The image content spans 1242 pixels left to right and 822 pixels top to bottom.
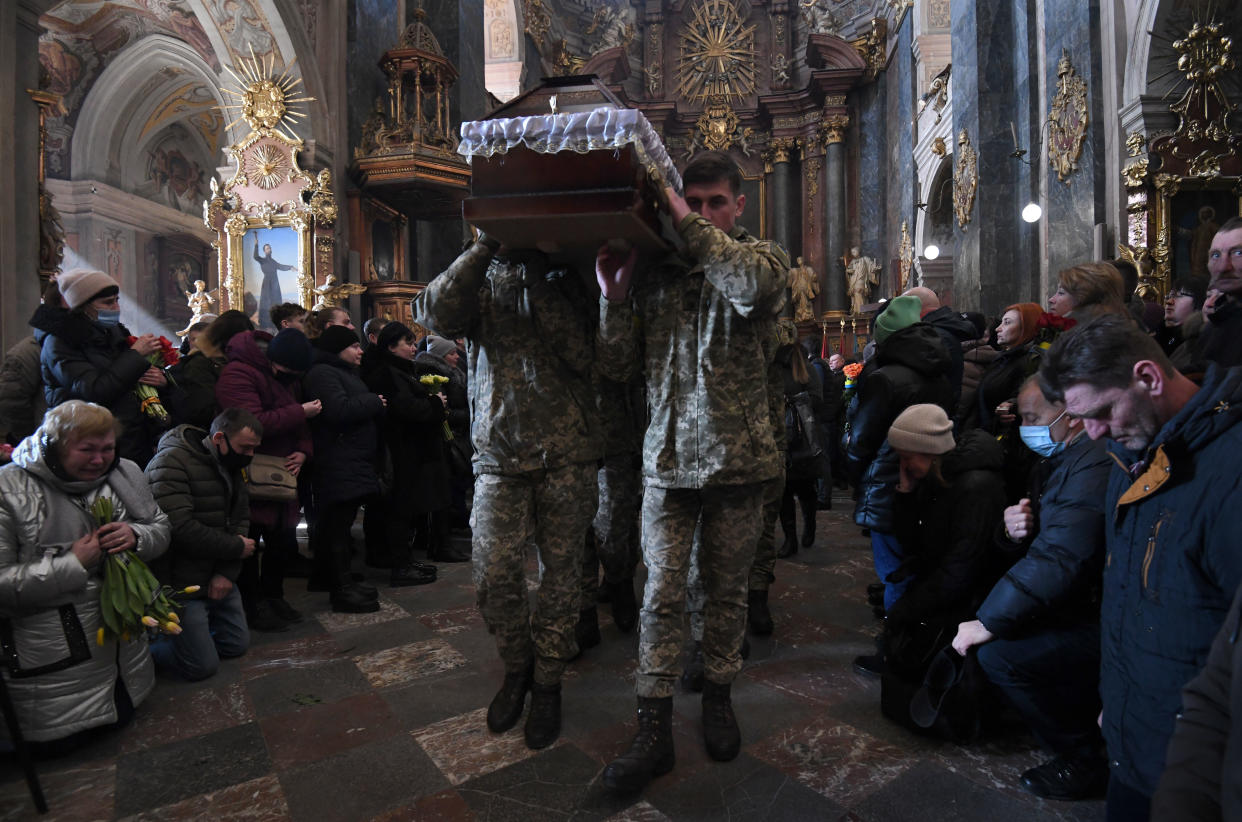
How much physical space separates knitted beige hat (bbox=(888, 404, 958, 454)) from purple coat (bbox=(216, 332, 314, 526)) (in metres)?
3.05

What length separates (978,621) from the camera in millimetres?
2424

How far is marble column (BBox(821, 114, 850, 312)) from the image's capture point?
17.8 metres

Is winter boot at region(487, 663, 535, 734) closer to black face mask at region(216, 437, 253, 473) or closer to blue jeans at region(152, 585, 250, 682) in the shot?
blue jeans at region(152, 585, 250, 682)

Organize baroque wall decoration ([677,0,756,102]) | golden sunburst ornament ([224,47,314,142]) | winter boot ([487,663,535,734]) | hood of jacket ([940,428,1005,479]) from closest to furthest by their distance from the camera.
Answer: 1. winter boot ([487,663,535,734])
2. hood of jacket ([940,428,1005,479])
3. golden sunburst ornament ([224,47,314,142])
4. baroque wall decoration ([677,0,756,102])

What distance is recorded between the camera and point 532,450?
2451mm

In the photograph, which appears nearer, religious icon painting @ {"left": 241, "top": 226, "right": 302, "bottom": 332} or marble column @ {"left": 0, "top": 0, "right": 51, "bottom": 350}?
marble column @ {"left": 0, "top": 0, "right": 51, "bottom": 350}

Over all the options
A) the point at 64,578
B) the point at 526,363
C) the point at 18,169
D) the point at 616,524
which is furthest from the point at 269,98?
the point at 526,363

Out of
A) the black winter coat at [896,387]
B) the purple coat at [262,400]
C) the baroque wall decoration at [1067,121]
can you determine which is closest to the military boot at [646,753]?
the black winter coat at [896,387]

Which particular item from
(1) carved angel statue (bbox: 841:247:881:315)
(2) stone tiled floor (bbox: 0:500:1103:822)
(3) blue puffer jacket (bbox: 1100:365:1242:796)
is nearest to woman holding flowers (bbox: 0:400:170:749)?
(2) stone tiled floor (bbox: 0:500:1103:822)

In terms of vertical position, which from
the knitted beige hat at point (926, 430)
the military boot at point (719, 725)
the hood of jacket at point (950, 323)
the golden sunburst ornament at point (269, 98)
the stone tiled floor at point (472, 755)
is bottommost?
the stone tiled floor at point (472, 755)

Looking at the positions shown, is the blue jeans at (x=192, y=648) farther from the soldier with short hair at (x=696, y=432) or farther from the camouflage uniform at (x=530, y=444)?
the soldier with short hair at (x=696, y=432)

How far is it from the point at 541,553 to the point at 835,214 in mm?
17246

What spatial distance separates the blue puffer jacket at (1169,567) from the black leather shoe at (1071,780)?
54 centimetres

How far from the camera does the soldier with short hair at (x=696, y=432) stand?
2.24 m
